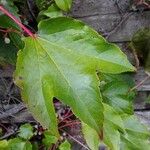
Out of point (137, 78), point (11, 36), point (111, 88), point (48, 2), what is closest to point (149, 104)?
point (137, 78)

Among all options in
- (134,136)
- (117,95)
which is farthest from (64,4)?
(134,136)

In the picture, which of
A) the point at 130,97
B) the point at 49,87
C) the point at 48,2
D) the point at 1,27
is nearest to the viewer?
the point at 49,87

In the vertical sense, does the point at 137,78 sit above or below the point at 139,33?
below

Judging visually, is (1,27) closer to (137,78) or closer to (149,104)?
(137,78)

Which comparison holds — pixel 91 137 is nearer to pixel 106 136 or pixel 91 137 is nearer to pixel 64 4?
pixel 106 136

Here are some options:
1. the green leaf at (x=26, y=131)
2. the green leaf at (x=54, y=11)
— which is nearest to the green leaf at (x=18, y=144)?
the green leaf at (x=26, y=131)

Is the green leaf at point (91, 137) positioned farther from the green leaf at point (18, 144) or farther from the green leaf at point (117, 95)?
the green leaf at point (18, 144)
